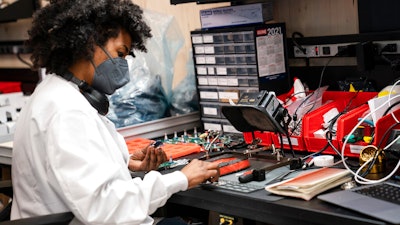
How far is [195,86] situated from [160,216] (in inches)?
30.2

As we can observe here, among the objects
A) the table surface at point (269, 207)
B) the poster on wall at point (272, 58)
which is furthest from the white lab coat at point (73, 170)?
the poster on wall at point (272, 58)

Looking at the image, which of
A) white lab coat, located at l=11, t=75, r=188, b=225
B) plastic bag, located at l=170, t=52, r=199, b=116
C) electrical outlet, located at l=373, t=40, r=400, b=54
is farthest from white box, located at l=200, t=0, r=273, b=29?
white lab coat, located at l=11, t=75, r=188, b=225

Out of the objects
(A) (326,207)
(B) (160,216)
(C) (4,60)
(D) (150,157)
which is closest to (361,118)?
(A) (326,207)

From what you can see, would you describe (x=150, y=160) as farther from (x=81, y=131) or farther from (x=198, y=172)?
(x=81, y=131)

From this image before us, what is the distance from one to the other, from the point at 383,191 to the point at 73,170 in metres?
0.88

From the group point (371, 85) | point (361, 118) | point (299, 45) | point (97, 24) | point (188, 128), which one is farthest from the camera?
point (188, 128)

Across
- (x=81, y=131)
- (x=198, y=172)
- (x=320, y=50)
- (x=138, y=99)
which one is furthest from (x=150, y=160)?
(x=320, y=50)

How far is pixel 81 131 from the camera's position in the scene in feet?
5.48

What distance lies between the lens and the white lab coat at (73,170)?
64.2 inches

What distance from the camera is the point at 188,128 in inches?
118

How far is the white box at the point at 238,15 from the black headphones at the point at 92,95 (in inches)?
40.0

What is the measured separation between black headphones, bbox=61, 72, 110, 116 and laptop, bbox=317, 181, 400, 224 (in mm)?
758

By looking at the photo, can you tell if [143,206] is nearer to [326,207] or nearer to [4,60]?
[326,207]

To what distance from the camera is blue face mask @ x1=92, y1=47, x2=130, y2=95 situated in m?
1.88
